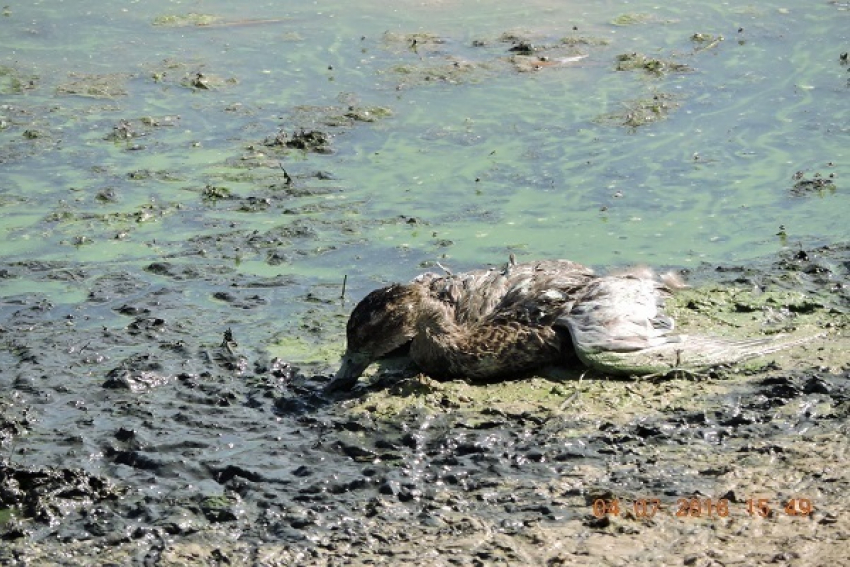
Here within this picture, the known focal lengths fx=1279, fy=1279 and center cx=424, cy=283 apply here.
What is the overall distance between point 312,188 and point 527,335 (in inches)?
152

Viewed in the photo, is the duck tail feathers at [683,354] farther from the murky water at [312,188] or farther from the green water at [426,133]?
the green water at [426,133]

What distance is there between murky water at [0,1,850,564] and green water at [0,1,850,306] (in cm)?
4

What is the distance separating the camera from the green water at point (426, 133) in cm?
988

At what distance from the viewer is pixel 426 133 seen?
12.1 metres

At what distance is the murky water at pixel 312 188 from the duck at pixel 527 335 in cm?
57

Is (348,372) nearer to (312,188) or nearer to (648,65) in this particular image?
(312,188)

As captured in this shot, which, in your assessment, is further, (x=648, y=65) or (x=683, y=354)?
(x=648, y=65)

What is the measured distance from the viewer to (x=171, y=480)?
6.23 metres

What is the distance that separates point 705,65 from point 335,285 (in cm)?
654

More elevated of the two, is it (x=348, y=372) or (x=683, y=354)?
(x=683, y=354)
